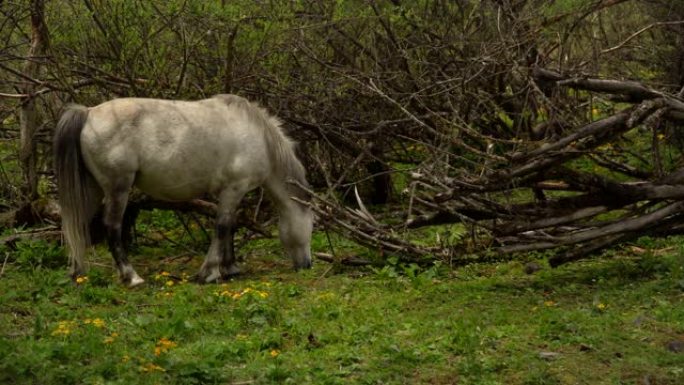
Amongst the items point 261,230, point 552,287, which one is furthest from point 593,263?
point 261,230

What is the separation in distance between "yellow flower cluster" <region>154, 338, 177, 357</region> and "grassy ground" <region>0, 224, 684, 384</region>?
25 mm

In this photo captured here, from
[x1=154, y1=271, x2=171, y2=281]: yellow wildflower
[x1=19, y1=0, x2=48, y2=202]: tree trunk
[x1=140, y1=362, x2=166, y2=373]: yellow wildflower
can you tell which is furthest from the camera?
[x1=19, y1=0, x2=48, y2=202]: tree trunk

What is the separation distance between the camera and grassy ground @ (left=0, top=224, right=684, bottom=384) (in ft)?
17.2

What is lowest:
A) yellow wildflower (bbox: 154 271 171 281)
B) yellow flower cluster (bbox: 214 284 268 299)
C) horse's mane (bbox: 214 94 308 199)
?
yellow wildflower (bbox: 154 271 171 281)

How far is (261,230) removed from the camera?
388 inches

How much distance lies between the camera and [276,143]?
899cm

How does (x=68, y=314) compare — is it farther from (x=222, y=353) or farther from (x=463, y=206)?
(x=463, y=206)

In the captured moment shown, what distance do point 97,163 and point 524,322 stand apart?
13.4 feet

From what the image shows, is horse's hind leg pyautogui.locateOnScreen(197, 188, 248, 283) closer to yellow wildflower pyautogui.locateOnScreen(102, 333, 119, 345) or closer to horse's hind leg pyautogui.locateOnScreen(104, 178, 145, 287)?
horse's hind leg pyautogui.locateOnScreen(104, 178, 145, 287)

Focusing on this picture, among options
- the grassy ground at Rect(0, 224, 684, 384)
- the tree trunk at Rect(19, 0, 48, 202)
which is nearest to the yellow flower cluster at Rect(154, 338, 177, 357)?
the grassy ground at Rect(0, 224, 684, 384)

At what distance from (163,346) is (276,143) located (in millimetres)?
3579

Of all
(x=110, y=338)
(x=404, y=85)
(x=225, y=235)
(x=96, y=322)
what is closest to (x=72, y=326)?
(x=96, y=322)

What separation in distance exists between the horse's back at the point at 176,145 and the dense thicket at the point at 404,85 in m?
0.72

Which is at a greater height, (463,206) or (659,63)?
(659,63)
